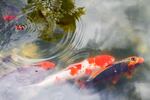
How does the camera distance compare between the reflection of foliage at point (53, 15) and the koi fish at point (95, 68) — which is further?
the reflection of foliage at point (53, 15)

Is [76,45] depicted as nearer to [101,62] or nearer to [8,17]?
[101,62]

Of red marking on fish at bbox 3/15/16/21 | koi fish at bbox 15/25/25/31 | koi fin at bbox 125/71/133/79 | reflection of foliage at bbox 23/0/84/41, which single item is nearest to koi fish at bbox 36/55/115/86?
koi fin at bbox 125/71/133/79

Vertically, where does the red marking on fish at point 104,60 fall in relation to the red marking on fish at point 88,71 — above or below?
above

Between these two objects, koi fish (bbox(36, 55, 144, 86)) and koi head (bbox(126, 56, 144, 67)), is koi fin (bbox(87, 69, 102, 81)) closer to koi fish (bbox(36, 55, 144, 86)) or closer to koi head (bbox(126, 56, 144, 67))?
koi fish (bbox(36, 55, 144, 86))

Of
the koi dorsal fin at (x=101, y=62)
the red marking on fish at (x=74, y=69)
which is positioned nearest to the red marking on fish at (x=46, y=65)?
the red marking on fish at (x=74, y=69)

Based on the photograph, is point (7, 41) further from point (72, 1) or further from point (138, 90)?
point (138, 90)

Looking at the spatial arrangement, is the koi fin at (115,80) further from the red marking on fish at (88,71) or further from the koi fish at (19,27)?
the koi fish at (19,27)

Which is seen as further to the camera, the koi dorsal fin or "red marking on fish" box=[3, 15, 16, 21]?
"red marking on fish" box=[3, 15, 16, 21]
